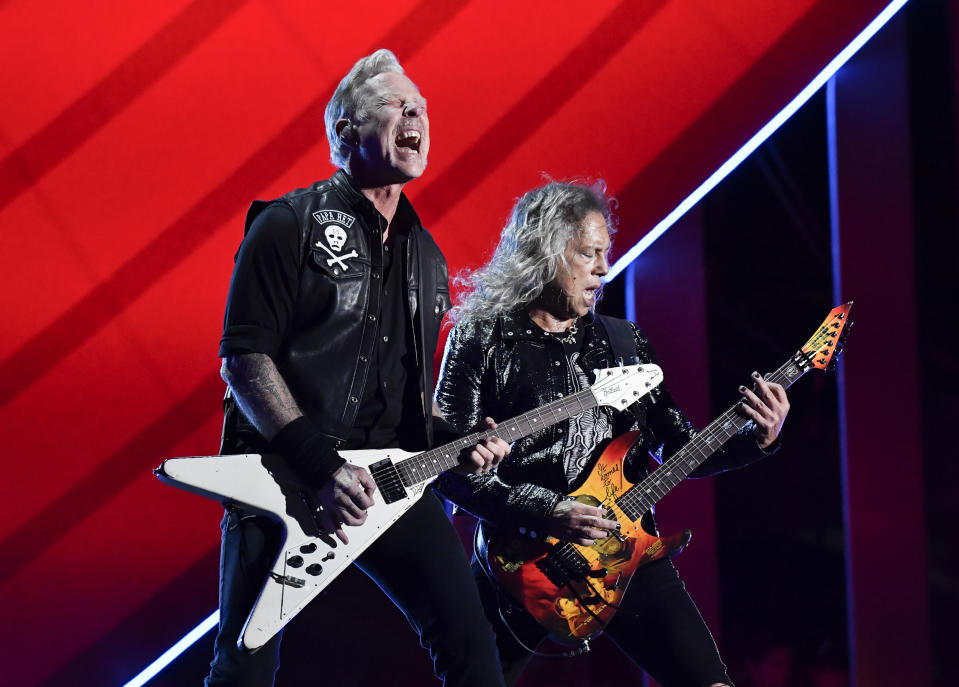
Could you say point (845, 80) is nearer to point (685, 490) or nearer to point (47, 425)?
point (685, 490)

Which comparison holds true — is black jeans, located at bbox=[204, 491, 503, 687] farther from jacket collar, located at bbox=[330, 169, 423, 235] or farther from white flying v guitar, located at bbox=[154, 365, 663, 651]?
jacket collar, located at bbox=[330, 169, 423, 235]

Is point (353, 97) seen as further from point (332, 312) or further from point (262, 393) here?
point (262, 393)

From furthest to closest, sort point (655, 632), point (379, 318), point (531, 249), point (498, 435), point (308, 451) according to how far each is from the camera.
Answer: point (531, 249), point (655, 632), point (498, 435), point (379, 318), point (308, 451)

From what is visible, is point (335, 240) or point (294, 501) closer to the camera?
point (294, 501)

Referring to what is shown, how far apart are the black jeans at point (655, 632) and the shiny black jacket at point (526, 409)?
273 millimetres

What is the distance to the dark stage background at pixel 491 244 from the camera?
2713mm

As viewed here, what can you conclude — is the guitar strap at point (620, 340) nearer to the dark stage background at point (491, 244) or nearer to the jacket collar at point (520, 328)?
the jacket collar at point (520, 328)

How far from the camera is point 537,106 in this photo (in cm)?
320

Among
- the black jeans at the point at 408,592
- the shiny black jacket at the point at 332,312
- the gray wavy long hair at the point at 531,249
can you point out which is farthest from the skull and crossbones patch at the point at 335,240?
the gray wavy long hair at the point at 531,249

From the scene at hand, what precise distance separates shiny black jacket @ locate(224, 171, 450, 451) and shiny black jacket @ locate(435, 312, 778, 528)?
453 millimetres

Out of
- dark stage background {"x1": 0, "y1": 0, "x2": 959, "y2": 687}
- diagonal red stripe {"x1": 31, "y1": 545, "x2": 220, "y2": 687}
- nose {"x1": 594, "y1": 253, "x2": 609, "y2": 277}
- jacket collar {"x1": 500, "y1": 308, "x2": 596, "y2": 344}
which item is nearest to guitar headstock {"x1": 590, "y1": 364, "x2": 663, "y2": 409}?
jacket collar {"x1": 500, "y1": 308, "x2": 596, "y2": 344}

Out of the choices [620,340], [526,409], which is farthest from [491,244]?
[526,409]

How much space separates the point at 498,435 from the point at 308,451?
2.01 ft

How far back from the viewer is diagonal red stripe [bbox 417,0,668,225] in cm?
310
